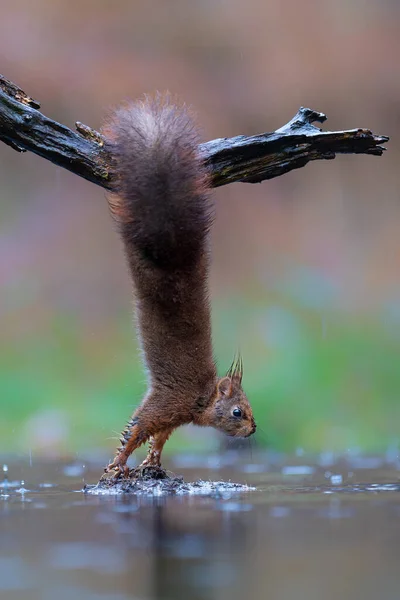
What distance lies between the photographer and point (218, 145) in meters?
4.56

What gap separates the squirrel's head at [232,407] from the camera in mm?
4762

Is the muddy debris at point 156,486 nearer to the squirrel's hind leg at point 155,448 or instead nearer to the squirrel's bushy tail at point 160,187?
the squirrel's hind leg at point 155,448

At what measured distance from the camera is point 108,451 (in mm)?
6539

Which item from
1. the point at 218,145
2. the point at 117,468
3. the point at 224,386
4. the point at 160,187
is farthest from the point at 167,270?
the point at 117,468

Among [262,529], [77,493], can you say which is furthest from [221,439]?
[262,529]

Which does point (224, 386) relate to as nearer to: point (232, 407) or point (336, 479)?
point (232, 407)

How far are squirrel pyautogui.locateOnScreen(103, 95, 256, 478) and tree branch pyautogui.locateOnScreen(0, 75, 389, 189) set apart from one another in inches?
6.3

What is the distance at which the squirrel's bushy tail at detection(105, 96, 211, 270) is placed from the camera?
13.2ft

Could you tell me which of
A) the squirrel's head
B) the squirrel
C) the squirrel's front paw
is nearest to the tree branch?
the squirrel

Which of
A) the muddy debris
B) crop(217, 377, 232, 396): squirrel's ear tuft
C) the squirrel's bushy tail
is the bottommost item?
the muddy debris

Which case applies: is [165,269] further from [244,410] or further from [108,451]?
[108,451]

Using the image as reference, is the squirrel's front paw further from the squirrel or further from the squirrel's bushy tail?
the squirrel's bushy tail

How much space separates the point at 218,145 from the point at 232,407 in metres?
1.20

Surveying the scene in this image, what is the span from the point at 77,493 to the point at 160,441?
596 millimetres
